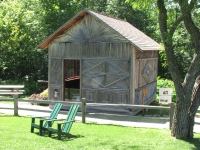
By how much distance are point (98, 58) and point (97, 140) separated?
6.80 meters

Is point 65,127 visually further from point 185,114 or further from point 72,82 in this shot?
point 72,82

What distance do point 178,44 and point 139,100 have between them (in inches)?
510

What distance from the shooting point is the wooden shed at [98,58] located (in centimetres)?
1552

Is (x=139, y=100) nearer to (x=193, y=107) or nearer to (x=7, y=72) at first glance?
(x=193, y=107)

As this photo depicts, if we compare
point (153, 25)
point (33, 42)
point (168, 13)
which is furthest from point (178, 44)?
point (168, 13)

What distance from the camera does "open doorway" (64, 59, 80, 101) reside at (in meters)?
19.3

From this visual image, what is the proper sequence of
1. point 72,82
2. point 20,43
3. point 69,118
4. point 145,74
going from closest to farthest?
point 69,118 < point 145,74 < point 72,82 < point 20,43

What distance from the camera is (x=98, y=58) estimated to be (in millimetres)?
16031

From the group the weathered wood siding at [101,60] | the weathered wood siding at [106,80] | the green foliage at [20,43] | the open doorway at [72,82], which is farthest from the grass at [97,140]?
the green foliage at [20,43]

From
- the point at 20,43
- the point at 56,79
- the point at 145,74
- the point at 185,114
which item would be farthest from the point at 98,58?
the point at 20,43

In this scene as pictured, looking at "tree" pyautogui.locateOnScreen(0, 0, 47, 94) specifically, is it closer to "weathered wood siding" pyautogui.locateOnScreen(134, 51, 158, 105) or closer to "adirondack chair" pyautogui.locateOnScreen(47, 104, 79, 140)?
"weathered wood siding" pyautogui.locateOnScreen(134, 51, 158, 105)

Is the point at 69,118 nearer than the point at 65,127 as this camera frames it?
No

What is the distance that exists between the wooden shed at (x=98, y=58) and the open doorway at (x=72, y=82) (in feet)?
4.67

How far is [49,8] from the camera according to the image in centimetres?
2855
